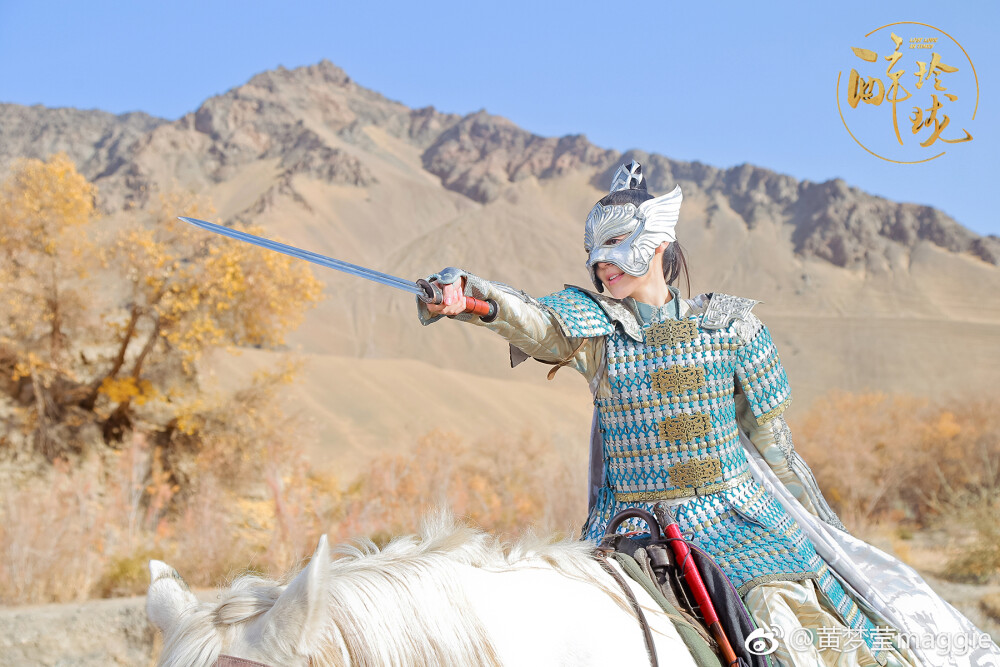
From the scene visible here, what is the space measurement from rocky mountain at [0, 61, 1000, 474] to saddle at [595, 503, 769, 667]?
1854 cm

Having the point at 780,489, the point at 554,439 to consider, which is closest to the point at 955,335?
the point at 554,439

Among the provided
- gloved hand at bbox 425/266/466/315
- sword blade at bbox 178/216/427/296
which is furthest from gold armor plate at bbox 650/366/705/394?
sword blade at bbox 178/216/427/296

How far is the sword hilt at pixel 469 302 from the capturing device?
6.51 ft

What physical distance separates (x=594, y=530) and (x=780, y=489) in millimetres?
674

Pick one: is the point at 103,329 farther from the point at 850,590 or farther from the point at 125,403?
the point at 850,590

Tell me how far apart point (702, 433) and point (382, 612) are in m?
1.30

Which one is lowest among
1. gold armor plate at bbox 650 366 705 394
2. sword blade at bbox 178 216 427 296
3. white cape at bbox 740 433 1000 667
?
white cape at bbox 740 433 1000 667

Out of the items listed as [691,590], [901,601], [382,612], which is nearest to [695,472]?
[691,590]

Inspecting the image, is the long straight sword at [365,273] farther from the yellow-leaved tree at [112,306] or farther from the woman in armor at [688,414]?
the yellow-leaved tree at [112,306]

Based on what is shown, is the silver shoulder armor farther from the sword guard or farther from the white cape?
the sword guard

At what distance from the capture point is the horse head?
1210mm

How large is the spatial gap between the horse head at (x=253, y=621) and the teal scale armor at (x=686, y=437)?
3.99ft

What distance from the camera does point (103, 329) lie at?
11016mm

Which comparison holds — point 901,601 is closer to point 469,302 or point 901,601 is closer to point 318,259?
point 469,302
